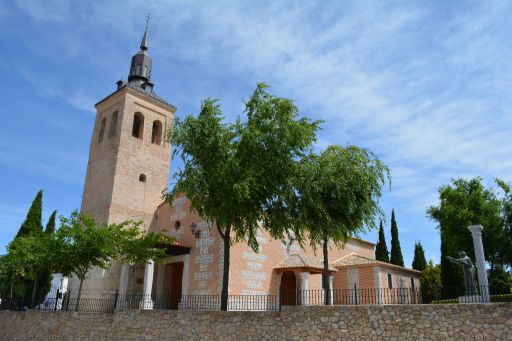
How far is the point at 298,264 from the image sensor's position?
72.0ft

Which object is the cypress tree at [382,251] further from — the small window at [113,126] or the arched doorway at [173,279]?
the small window at [113,126]

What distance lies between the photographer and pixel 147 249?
19172 mm

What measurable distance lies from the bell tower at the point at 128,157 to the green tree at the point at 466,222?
2071 cm

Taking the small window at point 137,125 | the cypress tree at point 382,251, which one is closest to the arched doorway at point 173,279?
the small window at point 137,125

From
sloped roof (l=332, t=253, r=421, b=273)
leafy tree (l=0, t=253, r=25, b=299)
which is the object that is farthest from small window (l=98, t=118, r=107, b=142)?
sloped roof (l=332, t=253, r=421, b=273)

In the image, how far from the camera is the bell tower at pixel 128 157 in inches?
1001

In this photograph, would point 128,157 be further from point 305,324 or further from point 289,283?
point 305,324

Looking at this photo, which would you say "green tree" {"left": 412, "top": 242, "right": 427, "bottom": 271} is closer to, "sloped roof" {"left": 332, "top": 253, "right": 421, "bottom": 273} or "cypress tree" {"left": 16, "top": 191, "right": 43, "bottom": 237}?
"sloped roof" {"left": 332, "top": 253, "right": 421, "bottom": 273}

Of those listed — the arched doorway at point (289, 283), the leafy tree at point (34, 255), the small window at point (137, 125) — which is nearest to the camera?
the leafy tree at point (34, 255)

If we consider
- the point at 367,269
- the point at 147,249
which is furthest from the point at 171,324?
the point at 367,269

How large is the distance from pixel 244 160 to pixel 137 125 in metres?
→ 16.8

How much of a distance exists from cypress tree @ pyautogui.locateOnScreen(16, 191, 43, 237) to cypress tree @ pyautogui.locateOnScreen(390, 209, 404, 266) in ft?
105

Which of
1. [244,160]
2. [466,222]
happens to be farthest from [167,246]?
[466,222]

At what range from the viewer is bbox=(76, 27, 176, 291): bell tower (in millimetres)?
25422
